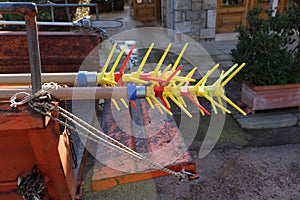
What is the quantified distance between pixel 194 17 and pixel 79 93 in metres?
6.88

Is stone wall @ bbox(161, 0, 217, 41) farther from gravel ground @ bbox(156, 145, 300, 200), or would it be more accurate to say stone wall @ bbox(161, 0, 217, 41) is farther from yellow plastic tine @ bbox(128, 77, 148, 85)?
yellow plastic tine @ bbox(128, 77, 148, 85)

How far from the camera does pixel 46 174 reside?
140 cm

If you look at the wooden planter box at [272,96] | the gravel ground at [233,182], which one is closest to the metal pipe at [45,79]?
the gravel ground at [233,182]

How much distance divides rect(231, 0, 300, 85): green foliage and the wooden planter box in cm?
8

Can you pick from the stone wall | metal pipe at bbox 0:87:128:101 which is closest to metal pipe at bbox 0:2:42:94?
metal pipe at bbox 0:87:128:101

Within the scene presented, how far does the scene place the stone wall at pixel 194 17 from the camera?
739cm

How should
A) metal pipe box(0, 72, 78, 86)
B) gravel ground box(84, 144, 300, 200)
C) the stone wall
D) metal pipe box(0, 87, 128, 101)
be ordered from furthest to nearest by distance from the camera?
1. the stone wall
2. gravel ground box(84, 144, 300, 200)
3. metal pipe box(0, 72, 78, 86)
4. metal pipe box(0, 87, 128, 101)

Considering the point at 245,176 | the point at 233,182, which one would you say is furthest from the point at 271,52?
the point at 233,182

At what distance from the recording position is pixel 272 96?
3.63m

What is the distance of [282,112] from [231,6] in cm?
556

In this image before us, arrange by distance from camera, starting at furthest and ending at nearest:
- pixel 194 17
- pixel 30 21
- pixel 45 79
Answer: pixel 194 17
pixel 45 79
pixel 30 21

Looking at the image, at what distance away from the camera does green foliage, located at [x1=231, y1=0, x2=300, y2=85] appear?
3.57 meters

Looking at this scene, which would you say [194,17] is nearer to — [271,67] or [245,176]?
[271,67]

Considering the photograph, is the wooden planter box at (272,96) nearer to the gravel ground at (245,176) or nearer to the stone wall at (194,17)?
the gravel ground at (245,176)
